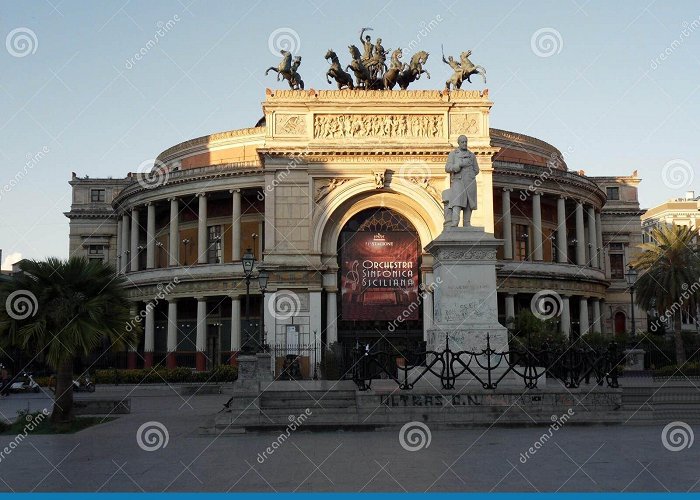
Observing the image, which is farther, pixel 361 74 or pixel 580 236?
pixel 580 236

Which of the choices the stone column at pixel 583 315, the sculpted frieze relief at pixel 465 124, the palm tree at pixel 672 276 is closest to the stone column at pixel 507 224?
the stone column at pixel 583 315

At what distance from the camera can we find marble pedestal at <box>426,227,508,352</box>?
17.9m

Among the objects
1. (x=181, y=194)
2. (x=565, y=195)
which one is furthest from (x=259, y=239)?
(x=565, y=195)

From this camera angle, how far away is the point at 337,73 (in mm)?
43125

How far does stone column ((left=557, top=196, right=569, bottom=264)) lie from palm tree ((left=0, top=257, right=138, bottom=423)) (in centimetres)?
3994

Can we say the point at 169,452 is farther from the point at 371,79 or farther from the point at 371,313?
the point at 371,79

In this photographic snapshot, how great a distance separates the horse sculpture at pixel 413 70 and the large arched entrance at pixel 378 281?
828 cm

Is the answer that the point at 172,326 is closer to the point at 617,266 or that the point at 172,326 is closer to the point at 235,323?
the point at 235,323

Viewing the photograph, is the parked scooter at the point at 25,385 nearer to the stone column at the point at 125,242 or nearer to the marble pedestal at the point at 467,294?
the stone column at the point at 125,242

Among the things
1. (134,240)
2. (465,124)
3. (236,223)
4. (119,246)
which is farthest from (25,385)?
(465,124)

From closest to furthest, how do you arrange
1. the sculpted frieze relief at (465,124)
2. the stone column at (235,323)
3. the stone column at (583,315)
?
1. the sculpted frieze relief at (465,124)
2. the stone column at (235,323)
3. the stone column at (583,315)

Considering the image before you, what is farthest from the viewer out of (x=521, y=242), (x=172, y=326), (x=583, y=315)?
(x=521, y=242)

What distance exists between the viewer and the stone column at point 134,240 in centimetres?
5696

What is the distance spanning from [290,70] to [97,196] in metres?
30.3
